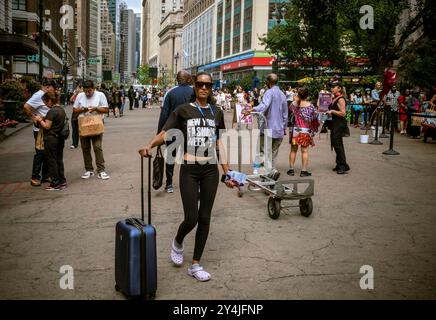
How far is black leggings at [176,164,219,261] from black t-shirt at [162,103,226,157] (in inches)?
6.1

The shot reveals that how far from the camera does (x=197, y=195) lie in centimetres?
479

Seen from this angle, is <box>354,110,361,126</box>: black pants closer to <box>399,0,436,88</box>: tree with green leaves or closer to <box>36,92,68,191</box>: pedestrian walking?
<box>399,0,436,88</box>: tree with green leaves

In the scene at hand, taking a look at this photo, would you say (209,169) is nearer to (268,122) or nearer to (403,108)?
(268,122)

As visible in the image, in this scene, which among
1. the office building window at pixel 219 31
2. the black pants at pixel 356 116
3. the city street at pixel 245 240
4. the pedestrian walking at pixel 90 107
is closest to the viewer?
the city street at pixel 245 240

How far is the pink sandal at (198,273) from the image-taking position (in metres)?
4.66

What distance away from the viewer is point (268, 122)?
9602mm

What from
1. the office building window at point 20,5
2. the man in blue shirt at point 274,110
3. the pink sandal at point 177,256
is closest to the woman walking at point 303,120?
the man in blue shirt at point 274,110

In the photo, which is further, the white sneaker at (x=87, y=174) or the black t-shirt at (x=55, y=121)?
the white sneaker at (x=87, y=174)

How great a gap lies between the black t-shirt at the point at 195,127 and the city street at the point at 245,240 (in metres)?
1.25

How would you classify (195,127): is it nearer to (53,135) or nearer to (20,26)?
(53,135)

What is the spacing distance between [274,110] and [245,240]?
13.4ft

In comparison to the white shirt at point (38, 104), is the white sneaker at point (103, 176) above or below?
below

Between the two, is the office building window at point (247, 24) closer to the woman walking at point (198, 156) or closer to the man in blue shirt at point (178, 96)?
the man in blue shirt at point (178, 96)
